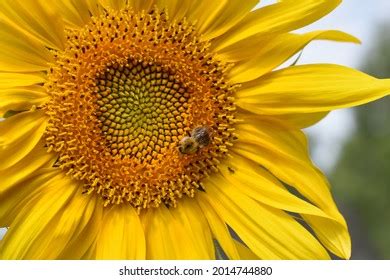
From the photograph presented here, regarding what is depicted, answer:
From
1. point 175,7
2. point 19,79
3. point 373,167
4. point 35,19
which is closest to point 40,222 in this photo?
point 19,79

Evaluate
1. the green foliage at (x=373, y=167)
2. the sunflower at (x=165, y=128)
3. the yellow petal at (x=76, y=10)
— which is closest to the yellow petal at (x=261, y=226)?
the sunflower at (x=165, y=128)

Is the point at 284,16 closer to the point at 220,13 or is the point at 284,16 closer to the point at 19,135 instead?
the point at 220,13

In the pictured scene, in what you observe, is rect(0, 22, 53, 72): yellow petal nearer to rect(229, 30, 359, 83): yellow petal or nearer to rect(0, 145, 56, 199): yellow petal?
rect(0, 145, 56, 199): yellow petal

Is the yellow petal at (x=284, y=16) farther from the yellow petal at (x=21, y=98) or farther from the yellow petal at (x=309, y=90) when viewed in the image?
the yellow petal at (x=21, y=98)

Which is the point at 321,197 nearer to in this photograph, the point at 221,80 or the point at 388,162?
the point at 221,80

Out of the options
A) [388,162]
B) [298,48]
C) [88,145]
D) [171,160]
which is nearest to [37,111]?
[88,145]

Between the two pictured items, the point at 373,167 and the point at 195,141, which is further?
the point at 373,167
